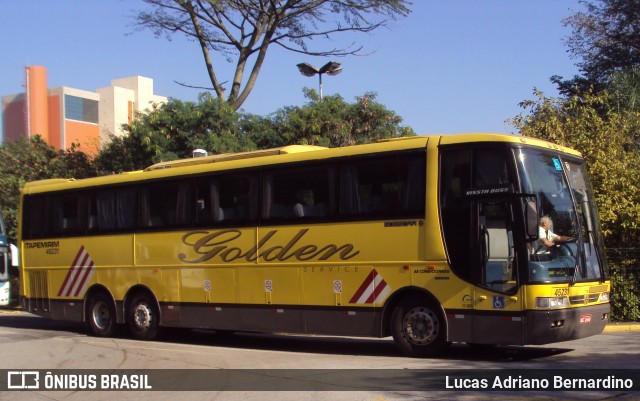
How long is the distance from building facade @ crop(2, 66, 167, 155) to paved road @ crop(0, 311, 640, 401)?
61185 mm

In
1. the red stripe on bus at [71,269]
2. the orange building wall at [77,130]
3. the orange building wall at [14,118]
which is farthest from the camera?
the orange building wall at [14,118]

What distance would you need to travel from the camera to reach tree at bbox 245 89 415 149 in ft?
84.1

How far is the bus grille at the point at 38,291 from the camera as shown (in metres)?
18.3

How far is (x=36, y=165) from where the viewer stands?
2969 cm

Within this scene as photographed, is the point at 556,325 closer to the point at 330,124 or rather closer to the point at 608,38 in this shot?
the point at 330,124

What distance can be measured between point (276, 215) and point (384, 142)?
8.36 feet

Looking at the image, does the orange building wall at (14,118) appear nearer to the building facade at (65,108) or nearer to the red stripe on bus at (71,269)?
the building facade at (65,108)

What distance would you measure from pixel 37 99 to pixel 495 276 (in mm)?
72925

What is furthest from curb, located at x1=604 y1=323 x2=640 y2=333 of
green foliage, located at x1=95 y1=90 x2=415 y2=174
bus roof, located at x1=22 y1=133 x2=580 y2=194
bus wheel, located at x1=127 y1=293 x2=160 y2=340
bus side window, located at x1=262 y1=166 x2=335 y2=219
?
green foliage, located at x1=95 y1=90 x2=415 y2=174

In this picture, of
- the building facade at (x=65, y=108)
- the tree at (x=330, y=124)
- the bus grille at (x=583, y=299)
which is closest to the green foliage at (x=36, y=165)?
the tree at (x=330, y=124)

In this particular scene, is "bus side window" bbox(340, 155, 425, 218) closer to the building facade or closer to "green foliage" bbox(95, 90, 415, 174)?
"green foliage" bbox(95, 90, 415, 174)

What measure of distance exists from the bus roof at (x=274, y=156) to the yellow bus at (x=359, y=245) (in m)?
0.03

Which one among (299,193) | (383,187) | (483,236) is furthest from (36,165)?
(483,236)

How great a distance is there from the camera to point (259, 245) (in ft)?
46.0
